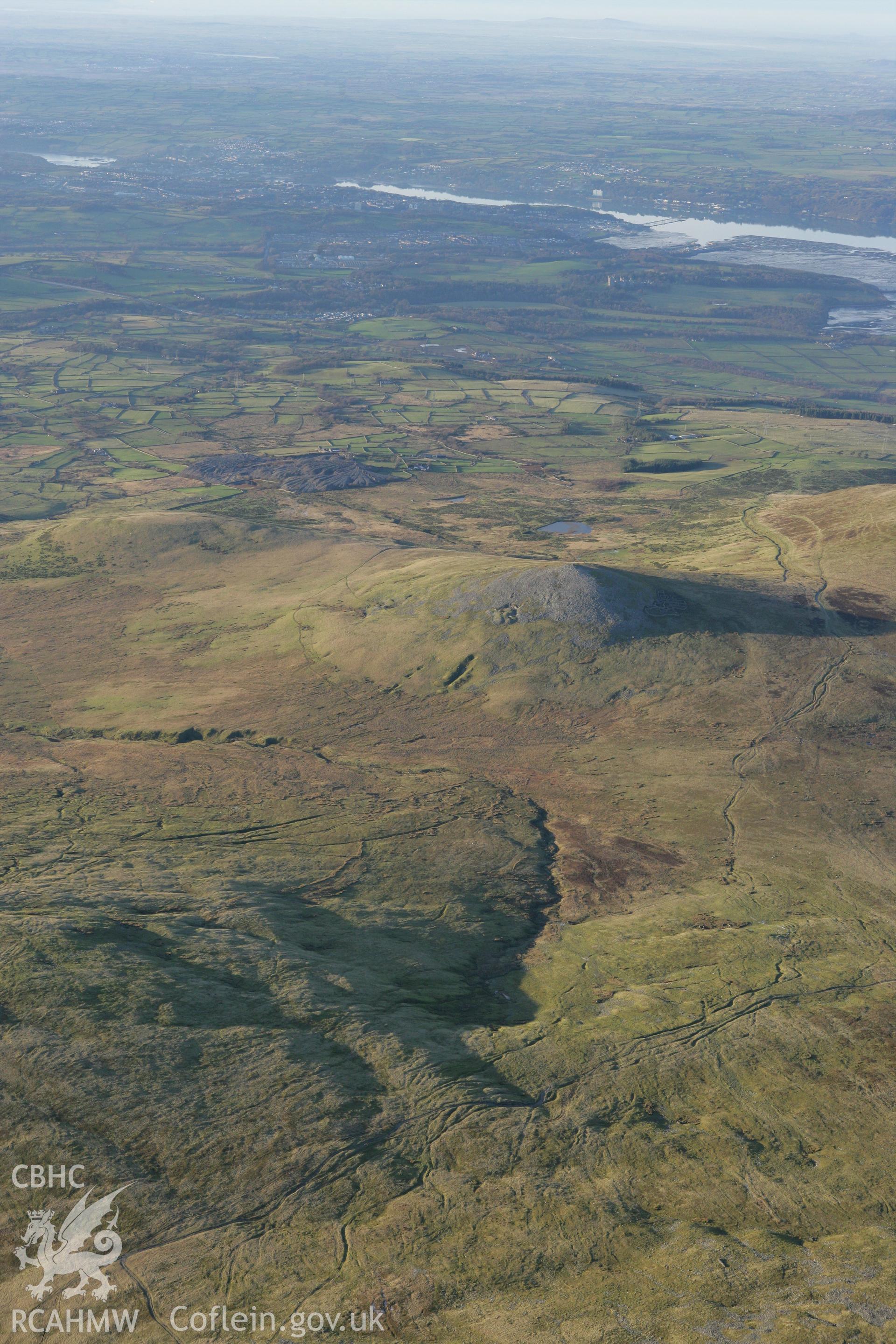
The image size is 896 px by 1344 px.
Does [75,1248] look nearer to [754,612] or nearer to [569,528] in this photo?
[754,612]

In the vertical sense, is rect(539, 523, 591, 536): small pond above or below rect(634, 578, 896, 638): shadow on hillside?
below

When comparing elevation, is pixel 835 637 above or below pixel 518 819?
above

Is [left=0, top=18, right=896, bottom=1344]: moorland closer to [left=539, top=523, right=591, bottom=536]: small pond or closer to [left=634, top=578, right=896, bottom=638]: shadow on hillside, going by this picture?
[left=634, top=578, right=896, bottom=638]: shadow on hillside

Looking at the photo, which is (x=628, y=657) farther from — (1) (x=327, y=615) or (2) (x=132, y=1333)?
(2) (x=132, y=1333)

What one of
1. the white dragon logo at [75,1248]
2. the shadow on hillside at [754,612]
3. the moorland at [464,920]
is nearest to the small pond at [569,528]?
the moorland at [464,920]

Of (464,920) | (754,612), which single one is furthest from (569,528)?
(464,920)

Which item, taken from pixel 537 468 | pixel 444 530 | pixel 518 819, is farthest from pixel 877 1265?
pixel 537 468

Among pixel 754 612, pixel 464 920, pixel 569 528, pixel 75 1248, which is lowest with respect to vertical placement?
pixel 464 920

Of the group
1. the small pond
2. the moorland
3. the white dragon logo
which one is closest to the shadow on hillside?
the moorland
